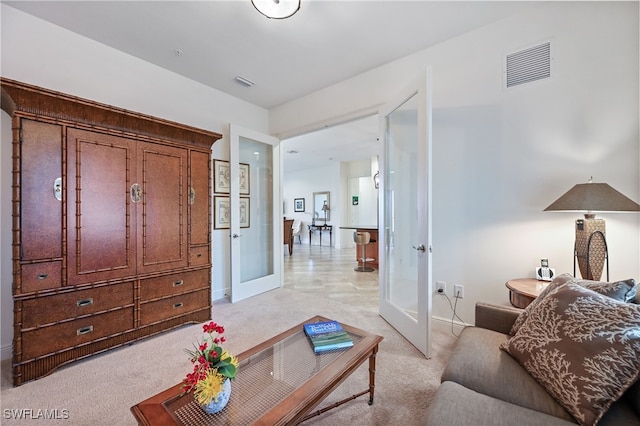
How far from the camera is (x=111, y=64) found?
8.67ft

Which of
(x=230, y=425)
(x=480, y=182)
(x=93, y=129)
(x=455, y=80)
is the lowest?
(x=230, y=425)

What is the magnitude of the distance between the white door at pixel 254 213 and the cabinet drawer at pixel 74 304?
1314 millimetres

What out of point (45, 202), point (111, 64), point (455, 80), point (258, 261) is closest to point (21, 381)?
point (45, 202)

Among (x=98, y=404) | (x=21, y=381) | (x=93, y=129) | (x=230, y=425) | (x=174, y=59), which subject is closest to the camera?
(x=230, y=425)

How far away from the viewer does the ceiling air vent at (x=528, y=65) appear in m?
2.13

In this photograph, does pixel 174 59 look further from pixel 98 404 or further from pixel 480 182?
pixel 480 182

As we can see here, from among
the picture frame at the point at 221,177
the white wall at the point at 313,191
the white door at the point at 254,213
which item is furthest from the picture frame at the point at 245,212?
the white wall at the point at 313,191

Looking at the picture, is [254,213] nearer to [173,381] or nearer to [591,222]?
[173,381]

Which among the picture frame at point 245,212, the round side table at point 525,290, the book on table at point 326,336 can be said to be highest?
the picture frame at point 245,212

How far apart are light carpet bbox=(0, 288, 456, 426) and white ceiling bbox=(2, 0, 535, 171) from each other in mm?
2890

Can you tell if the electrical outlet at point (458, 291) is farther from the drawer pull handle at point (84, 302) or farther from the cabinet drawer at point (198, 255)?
the drawer pull handle at point (84, 302)

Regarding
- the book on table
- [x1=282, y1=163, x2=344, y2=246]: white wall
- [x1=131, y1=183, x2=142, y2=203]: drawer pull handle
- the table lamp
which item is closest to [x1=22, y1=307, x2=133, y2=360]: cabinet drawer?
[x1=131, y1=183, x2=142, y2=203]: drawer pull handle

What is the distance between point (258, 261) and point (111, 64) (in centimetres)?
293

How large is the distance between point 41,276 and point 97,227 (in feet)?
1.53
